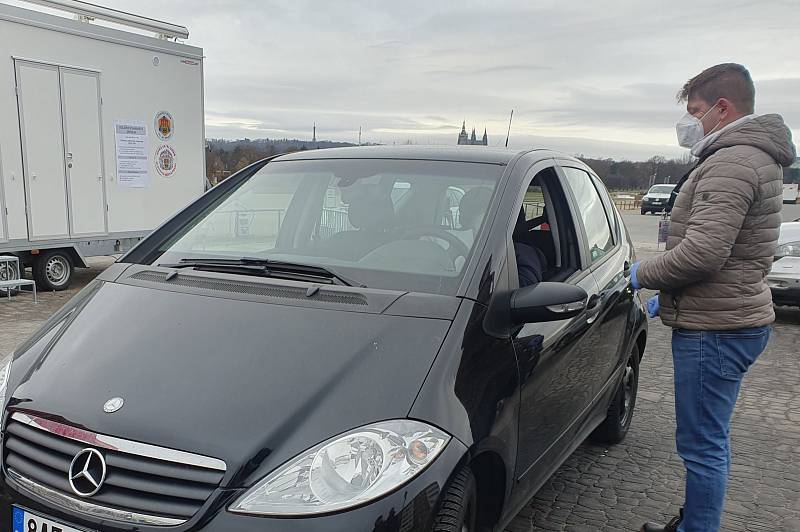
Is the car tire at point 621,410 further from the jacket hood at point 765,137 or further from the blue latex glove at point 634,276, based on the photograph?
the jacket hood at point 765,137

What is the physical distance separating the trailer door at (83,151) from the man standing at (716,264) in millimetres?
8644

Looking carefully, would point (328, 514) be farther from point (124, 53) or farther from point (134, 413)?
point (124, 53)

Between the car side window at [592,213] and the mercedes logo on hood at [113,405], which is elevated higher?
the car side window at [592,213]

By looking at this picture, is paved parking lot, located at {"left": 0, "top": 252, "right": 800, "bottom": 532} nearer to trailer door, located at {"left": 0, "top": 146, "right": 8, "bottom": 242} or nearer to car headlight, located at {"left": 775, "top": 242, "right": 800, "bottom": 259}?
car headlight, located at {"left": 775, "top": 242, "right": 800, "bottom": 259}

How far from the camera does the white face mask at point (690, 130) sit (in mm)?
3055

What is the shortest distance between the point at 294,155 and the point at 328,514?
91.0 inches

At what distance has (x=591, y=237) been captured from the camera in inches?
149

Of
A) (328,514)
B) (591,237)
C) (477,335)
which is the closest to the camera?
(328,514)

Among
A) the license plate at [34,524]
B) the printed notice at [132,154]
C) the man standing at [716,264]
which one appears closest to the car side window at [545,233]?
the man standing at [716,264]

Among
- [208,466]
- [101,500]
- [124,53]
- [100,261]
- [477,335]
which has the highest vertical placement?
[124,53]

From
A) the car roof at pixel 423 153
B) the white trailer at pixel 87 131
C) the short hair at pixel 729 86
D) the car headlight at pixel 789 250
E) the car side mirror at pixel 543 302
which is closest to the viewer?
the car side mirror at pixel 543 302

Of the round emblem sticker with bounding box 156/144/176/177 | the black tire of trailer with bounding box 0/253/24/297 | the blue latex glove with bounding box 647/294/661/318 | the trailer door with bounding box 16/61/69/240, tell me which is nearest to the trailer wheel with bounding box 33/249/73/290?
the trailer door with bounding box 16/61/69/240

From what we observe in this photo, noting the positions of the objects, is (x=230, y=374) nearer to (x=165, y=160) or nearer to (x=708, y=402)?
(x=708, y=402)

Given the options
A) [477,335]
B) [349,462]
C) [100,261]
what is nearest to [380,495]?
[349,462]
